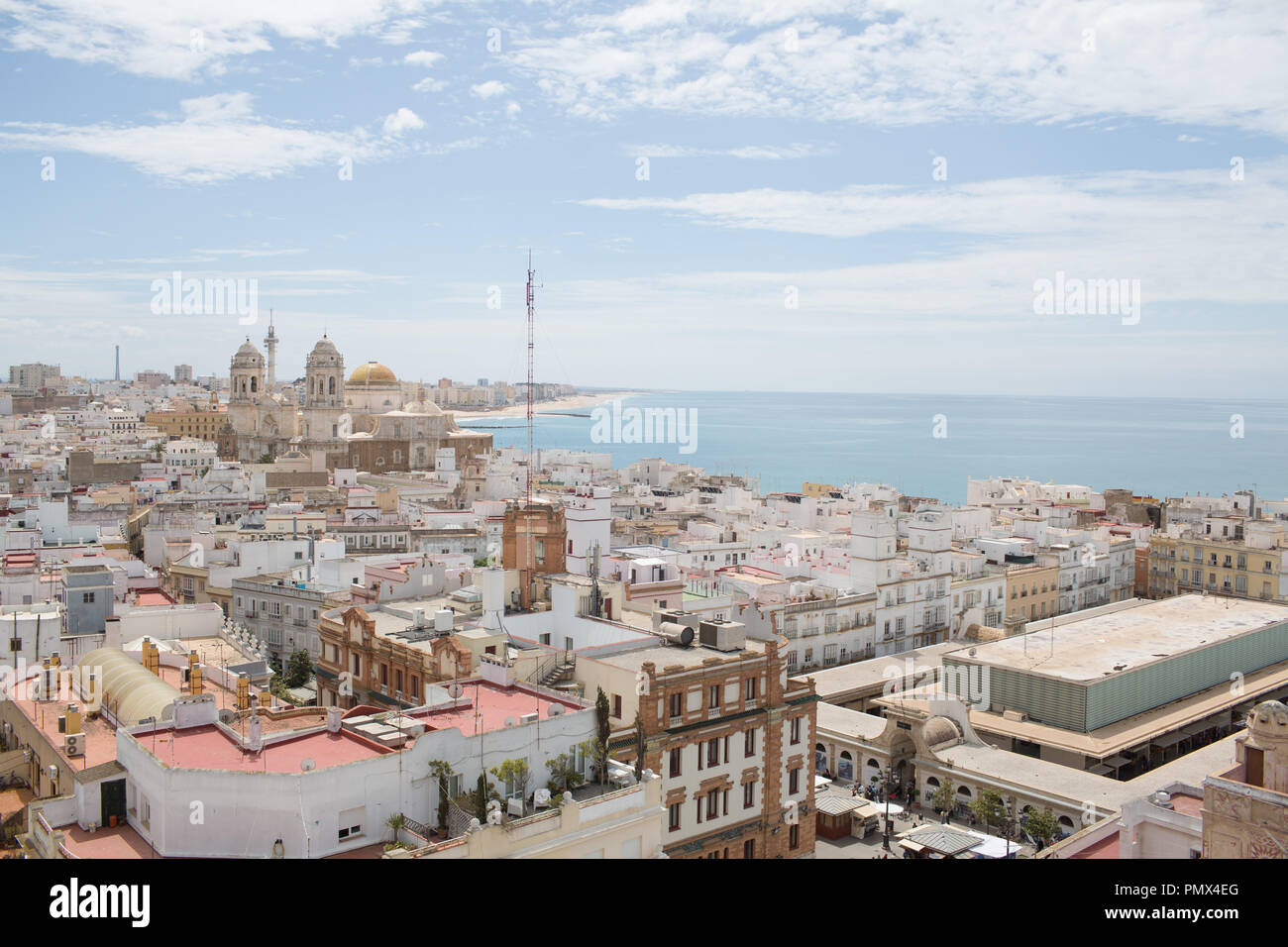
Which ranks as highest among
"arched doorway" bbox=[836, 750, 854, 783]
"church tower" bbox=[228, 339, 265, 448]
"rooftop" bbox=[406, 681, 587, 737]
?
"church tower" bbox=[228, 339, 265, 448]

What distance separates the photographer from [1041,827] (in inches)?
877

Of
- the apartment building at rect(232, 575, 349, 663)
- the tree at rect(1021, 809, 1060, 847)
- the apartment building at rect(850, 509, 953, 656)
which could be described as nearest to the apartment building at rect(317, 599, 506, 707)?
the apartment building at rect(232, 575, 349, 663)

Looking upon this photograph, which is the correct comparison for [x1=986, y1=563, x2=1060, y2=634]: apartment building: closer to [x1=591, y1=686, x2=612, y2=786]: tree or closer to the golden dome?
[x1=591, y1=686, x2=612, y2=786]: tree

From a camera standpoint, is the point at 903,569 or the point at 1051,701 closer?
the point at 1051,701

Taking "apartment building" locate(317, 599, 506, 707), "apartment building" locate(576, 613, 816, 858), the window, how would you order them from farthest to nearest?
"apartment building" locate(317, 599, 506, 707)
"apartment building" locate(576, 613, 816, 858)
the window

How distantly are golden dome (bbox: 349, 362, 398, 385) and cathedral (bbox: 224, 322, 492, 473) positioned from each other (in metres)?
0.09

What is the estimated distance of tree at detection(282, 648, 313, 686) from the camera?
28641 mm

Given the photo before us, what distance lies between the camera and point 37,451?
80562mm

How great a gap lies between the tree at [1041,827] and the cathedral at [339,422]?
6184cm

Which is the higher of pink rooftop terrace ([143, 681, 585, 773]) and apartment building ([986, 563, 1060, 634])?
pink rooftop terrace ([143, 681, 585, 773])

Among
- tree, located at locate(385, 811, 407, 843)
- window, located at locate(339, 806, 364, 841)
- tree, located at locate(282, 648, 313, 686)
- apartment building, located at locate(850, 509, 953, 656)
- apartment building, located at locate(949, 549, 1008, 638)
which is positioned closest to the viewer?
window, located at locate(339, 806, 364, 841)
